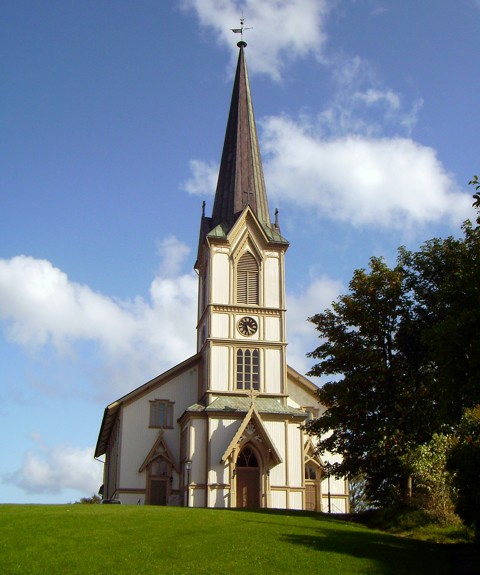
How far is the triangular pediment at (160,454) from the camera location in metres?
44.6

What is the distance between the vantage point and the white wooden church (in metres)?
42.2

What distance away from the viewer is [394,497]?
30.8 m

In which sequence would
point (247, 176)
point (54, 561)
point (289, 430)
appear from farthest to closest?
point (247, 176) → point (289, 430) → point (54, 561)

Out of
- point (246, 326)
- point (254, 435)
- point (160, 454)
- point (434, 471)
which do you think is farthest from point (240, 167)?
point (434, 471)

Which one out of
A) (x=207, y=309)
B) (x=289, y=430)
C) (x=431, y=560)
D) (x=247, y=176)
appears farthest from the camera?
(x=247, y=176)

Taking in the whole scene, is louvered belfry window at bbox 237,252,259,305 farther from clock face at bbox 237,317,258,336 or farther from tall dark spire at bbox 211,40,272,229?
tall dark spire at bbox 211,40,272,229

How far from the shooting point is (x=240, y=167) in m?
52.7

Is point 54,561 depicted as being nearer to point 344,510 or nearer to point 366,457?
point 366,457

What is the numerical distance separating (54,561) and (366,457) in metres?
16.4

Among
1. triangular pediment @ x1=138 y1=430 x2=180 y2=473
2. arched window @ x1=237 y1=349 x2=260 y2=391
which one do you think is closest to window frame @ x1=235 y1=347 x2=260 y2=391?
arched window @ x1=237 y1=349 x2=260 y2=391

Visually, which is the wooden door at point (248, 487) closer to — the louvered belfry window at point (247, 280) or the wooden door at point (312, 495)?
the wooden door at point (312, 495)

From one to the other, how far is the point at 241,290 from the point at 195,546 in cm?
2863

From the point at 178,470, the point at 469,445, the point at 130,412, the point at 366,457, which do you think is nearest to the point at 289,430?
the point at 178,470

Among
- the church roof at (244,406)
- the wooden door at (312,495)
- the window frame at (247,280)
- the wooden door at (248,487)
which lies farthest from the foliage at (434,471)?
the window frame at (247,280)
